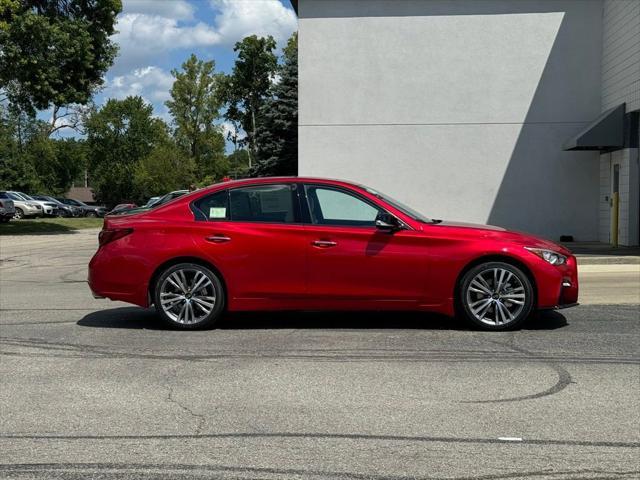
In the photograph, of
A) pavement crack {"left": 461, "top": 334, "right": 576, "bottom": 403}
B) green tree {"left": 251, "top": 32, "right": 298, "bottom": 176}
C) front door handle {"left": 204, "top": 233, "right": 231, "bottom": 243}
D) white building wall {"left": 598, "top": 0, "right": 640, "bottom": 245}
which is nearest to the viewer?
pavement crack {"left": 461, "top": 334, "right": 576, "bottom": 403}

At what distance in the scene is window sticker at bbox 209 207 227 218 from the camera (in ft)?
26.8

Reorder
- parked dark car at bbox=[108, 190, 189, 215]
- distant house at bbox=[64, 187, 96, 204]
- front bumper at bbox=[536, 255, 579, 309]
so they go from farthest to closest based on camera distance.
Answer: distant house at bbox=[64, 187, 96, 204] → parked dark car at bbox=[108, 190, 189, 215] → front bumper at bbox=[536, 255, 579, 309]

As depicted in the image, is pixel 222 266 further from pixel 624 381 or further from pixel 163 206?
pixel 624 381

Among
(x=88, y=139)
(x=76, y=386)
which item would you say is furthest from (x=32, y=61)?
(x=88, y=139)

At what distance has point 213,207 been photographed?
26.9 ft

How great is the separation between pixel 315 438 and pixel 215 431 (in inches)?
25.0

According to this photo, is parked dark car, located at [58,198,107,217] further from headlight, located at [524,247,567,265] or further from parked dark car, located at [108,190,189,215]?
headlight, located at [524,247,567,265]

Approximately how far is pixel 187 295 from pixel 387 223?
2.22 meters

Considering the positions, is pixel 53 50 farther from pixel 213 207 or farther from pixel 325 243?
pixel 325 243

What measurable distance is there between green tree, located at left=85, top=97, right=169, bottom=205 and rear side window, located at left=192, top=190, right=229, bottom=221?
8956cm

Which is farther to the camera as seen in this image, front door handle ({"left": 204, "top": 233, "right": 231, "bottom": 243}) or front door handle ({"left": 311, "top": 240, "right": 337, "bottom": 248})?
front door handle ({"left": 204, "top": 233, "right": 231, "bottom": 243})

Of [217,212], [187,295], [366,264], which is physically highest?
[217,212]

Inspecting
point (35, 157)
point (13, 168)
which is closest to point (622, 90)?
point (13, 168)

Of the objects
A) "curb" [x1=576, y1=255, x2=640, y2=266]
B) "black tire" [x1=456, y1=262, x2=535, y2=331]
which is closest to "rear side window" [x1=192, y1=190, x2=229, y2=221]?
"black tire" [x1=456, y1=262, x2=535, y2=331]
